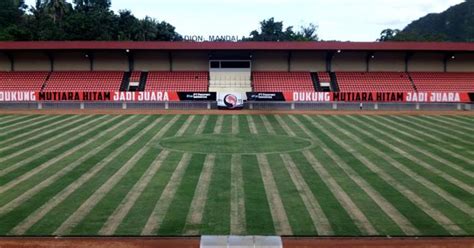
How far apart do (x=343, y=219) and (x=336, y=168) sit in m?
6.92

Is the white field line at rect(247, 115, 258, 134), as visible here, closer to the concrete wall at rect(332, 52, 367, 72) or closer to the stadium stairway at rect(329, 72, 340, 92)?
the stadium stairway at rect(329, 72, 340, 92)

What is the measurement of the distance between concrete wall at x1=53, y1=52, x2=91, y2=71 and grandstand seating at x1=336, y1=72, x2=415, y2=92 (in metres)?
26.7

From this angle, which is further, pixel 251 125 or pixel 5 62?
pixel 5 62

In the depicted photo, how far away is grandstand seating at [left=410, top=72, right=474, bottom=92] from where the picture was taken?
5378cm

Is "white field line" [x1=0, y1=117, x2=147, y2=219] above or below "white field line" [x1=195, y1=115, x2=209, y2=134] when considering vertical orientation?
below

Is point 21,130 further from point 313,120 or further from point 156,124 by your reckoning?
point 313,120

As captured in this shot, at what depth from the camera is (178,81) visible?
5462 cm

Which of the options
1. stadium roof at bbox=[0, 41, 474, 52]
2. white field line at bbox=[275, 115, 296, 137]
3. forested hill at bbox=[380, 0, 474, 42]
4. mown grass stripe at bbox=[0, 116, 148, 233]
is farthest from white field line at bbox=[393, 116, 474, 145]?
forested hill at bbox=[380, 0, 474, 42]

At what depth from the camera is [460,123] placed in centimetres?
3744

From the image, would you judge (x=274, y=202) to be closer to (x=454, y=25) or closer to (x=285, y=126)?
(x=285, y=126)

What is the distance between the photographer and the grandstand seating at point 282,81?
53.4 metres

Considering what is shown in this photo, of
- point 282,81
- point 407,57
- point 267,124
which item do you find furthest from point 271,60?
point 267,124

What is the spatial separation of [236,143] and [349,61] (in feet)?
106

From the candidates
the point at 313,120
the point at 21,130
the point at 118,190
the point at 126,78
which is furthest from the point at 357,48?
the point at 118,190
